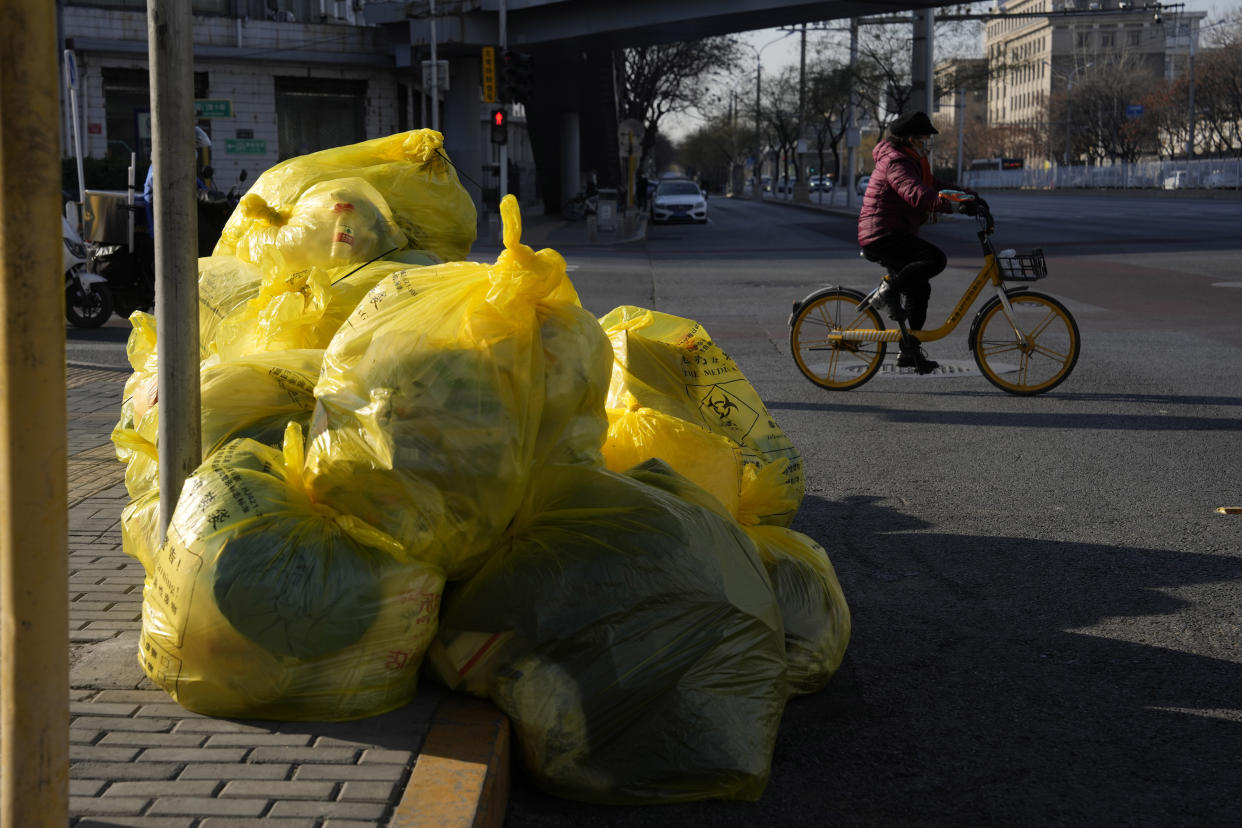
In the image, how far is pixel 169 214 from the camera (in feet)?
10.3

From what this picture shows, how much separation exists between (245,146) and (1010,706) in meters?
38.9

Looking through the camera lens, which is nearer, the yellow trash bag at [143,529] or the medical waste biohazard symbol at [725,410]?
the yellow trash bag at [143,529]

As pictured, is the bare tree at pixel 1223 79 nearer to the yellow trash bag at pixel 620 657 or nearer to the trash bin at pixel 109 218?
the trash bin at pixel 109 218

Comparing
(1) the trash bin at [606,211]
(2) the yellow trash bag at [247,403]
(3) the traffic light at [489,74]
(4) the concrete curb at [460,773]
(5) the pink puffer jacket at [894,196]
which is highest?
(3) the traffic light at [489,74]

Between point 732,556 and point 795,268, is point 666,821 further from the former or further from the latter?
point 795,268

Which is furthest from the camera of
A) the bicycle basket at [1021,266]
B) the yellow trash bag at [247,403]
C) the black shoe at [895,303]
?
the black shoe at [895,303]

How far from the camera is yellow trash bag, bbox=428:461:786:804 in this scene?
2814mm

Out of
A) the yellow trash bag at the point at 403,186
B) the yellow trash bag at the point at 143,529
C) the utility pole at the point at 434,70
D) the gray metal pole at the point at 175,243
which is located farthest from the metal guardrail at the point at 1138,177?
the gray metal pole at the point at 175,243

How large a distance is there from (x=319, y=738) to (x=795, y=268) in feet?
58.0

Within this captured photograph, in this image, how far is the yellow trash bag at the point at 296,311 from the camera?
14.3ft

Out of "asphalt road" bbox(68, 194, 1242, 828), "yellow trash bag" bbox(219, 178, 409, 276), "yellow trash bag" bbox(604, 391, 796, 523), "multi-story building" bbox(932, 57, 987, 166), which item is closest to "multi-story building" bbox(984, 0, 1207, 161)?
"multi-story building" bbox(932, 57, 987, 166)

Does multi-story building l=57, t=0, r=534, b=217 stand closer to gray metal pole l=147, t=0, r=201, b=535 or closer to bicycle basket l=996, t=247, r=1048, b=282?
bicycle basket l=996, t=247, r=1048, b=282

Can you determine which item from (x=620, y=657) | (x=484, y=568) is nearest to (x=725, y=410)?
(x=484, y=568)

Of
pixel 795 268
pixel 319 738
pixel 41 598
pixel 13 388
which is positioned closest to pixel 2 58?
pixel 13 388
